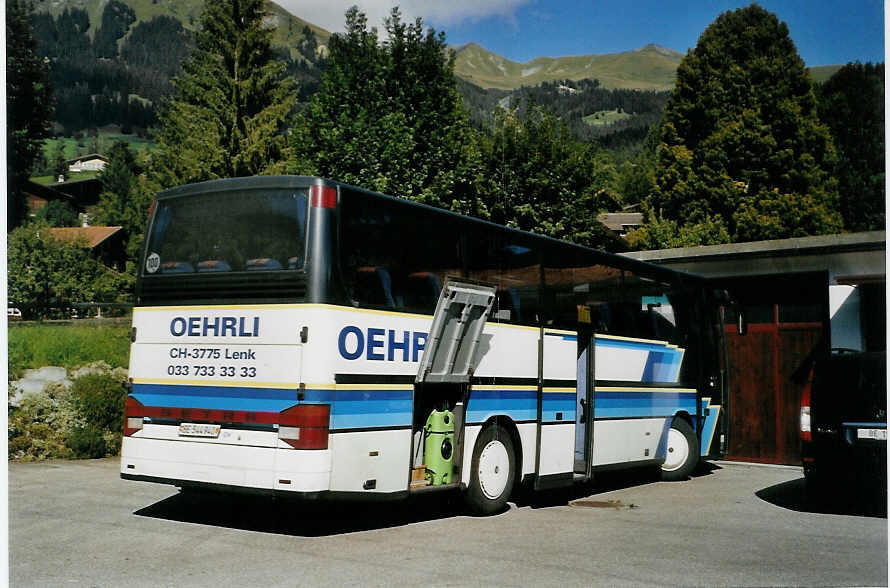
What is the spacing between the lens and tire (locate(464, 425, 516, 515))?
9.94 metres

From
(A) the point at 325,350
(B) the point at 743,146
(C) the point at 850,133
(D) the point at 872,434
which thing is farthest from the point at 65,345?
(B) the point at 743,146

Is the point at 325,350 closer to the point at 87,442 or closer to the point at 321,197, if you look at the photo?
the point at 321,197

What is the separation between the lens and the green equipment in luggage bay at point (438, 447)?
9305 mm

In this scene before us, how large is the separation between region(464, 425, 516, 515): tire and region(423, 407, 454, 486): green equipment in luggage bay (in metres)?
0.54

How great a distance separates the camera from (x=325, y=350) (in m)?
8.09

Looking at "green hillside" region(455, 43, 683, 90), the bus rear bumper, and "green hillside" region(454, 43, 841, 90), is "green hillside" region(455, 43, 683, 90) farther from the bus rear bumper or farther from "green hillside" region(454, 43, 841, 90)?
the bus rear bumper

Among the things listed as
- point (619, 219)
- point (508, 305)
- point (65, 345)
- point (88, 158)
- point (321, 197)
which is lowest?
point (65, 345)

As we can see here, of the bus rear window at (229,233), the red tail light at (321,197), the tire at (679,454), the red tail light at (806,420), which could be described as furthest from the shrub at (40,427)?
the red tail light at (806,420)

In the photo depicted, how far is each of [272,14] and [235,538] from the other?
25548 millimetres

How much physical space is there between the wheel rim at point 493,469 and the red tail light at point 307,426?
2.45 meters

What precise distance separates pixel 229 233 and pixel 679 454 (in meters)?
8.24

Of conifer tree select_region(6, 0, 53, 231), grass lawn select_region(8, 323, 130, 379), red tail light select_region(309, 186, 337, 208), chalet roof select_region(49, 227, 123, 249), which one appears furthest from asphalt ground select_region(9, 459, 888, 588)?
chalet roof select_region(49, 227, 123, 249)

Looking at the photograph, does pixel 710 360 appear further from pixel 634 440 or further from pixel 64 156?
pixel 64 156

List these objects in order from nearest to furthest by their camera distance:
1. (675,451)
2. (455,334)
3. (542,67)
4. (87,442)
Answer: (455,334) → (87,442) → (675,451) → (542,67)
